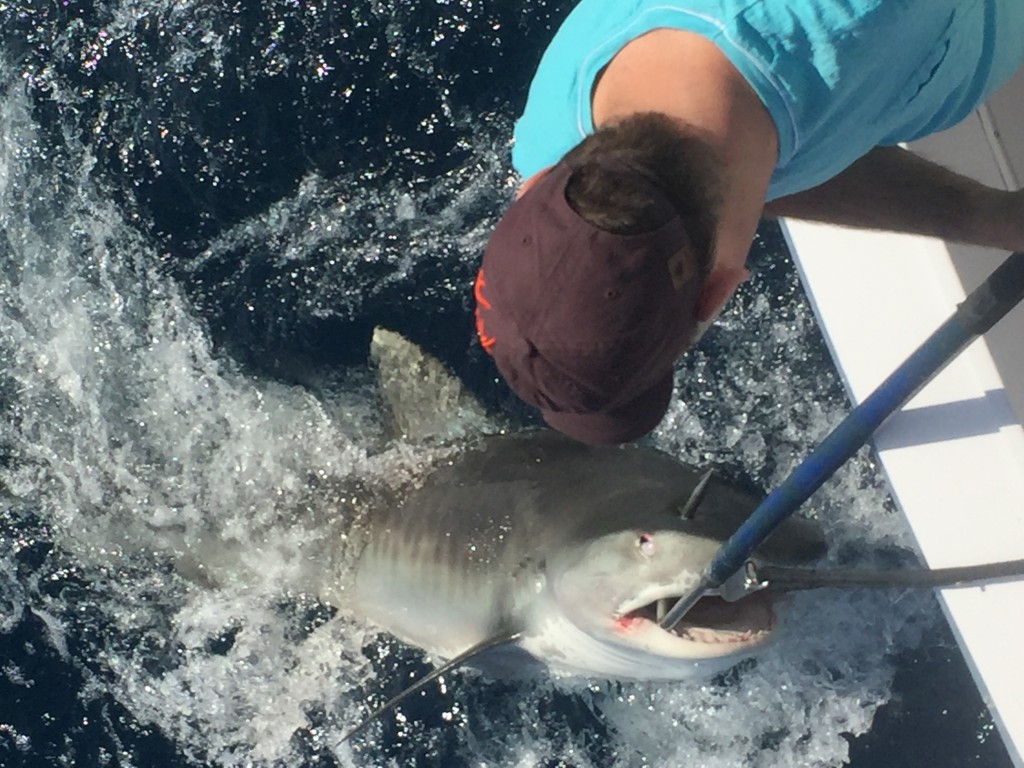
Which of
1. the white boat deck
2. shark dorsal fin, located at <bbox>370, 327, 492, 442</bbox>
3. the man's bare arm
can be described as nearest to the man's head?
the man's bare arm

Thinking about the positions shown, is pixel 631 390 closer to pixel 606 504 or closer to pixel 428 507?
pixel 606 504

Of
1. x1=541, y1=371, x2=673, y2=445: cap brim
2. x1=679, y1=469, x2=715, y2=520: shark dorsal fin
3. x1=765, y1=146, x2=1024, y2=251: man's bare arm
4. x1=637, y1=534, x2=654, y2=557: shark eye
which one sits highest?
x1=765, y1=146, x2=1024, y2=251: man's bare arm

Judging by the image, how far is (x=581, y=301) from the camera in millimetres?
713

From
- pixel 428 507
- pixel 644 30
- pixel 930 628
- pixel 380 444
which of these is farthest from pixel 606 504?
pixel 930 628

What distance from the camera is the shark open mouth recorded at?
1266 millimetres

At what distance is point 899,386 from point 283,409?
155 cm

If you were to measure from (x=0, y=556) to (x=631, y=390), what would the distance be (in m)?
1.86

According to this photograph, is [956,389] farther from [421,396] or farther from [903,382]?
[421,396]

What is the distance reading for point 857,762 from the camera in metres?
2.04

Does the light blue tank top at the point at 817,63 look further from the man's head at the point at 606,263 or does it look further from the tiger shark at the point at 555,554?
the tiger shark at the point at 555,554

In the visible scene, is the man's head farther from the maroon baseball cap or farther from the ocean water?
the ocean water

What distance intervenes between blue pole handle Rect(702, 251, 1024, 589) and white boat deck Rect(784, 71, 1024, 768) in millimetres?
563

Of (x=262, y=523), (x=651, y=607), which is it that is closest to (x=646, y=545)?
(x=651, y=607)

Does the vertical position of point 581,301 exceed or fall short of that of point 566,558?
it falls short
